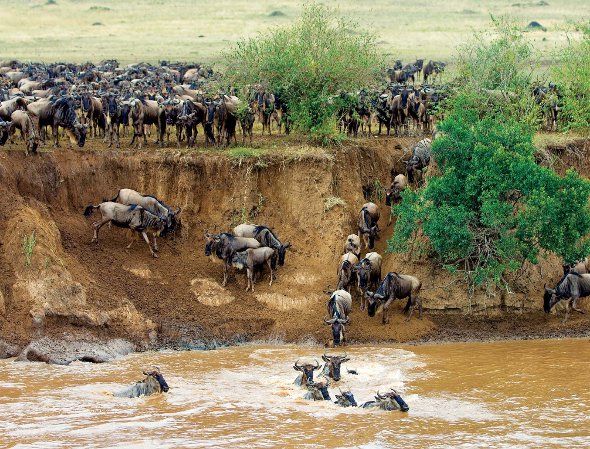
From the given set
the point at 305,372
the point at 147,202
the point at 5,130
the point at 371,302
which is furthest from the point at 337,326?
the point at 5,130

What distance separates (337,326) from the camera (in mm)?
23438

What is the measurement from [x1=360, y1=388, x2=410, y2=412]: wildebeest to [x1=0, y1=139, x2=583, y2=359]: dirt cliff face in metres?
5.07

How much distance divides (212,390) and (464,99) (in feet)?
40.6

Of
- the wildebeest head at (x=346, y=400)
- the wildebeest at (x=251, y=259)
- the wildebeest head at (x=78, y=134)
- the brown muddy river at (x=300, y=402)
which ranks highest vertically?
the wildebeest head at (x=78, y=134)

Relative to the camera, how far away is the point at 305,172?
27.3 m

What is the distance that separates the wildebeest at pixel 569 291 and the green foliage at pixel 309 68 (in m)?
6.74

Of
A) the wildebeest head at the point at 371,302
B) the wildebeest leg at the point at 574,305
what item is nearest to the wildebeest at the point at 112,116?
the wildebeest head at the point at 371,302

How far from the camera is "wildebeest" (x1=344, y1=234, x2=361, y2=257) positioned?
25.8 meters

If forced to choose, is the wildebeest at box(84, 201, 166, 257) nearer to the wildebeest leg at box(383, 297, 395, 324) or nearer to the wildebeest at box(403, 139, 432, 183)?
the wildebeest leg at box(383, 297, 395, 324)

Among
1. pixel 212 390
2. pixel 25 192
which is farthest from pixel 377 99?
pixel 212 390

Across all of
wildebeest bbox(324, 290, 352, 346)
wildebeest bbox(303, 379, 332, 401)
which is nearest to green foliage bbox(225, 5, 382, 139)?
wildebeest bbox(324, 290, 352, 346)

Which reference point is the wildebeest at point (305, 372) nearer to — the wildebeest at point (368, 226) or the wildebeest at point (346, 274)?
the wildebeest at point (346, 274)

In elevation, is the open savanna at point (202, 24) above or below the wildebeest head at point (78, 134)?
above

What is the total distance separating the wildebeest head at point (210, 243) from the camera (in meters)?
25.3
